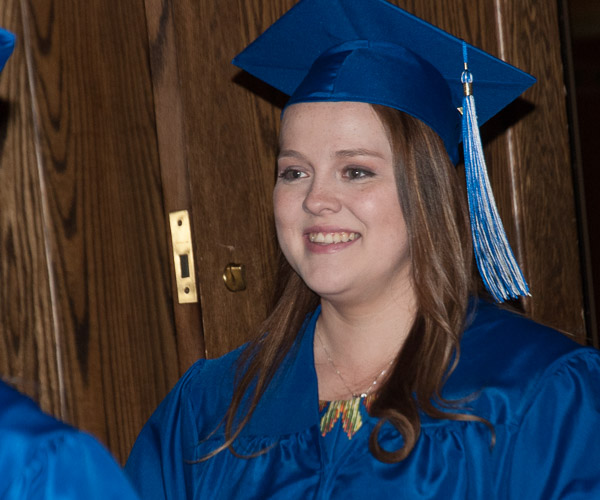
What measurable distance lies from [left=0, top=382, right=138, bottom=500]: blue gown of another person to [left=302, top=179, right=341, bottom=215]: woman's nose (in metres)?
0.78

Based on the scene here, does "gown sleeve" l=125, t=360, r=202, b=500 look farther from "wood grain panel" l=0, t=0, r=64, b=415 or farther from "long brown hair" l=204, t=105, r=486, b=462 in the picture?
"wood grain panel" l=0, t=0, r=64, b=415

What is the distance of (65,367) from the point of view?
1919 mm

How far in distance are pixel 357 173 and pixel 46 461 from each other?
87cm

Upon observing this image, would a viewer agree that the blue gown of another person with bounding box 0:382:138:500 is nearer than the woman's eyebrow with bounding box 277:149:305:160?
Yes

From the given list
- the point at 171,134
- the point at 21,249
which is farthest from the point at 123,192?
the point at 21,249

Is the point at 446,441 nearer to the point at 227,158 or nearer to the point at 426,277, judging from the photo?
the point at 426,277

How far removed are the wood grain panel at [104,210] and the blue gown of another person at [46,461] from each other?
1.19 meters

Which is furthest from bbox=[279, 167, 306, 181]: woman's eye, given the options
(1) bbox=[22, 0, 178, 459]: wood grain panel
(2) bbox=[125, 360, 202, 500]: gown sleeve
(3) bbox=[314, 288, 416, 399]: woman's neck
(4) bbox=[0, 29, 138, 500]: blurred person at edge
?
(4) bbox=[0, 29, 138, 500]: blurred person at edge

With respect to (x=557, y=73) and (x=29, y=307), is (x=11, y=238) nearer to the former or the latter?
(x=29, y=307)

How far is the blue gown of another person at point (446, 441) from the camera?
4.36 feet

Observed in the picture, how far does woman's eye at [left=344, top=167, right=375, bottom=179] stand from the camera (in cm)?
149

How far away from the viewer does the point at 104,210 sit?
2012 millimetres

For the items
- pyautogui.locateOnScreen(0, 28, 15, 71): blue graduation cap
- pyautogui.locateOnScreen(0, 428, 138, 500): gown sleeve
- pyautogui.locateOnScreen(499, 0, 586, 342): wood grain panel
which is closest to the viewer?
pyautogui.locateOnScreen(0, 428, 138, 500): gown sleeve

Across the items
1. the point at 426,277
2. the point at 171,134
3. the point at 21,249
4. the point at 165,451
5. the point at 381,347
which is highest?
the point at 171,134
